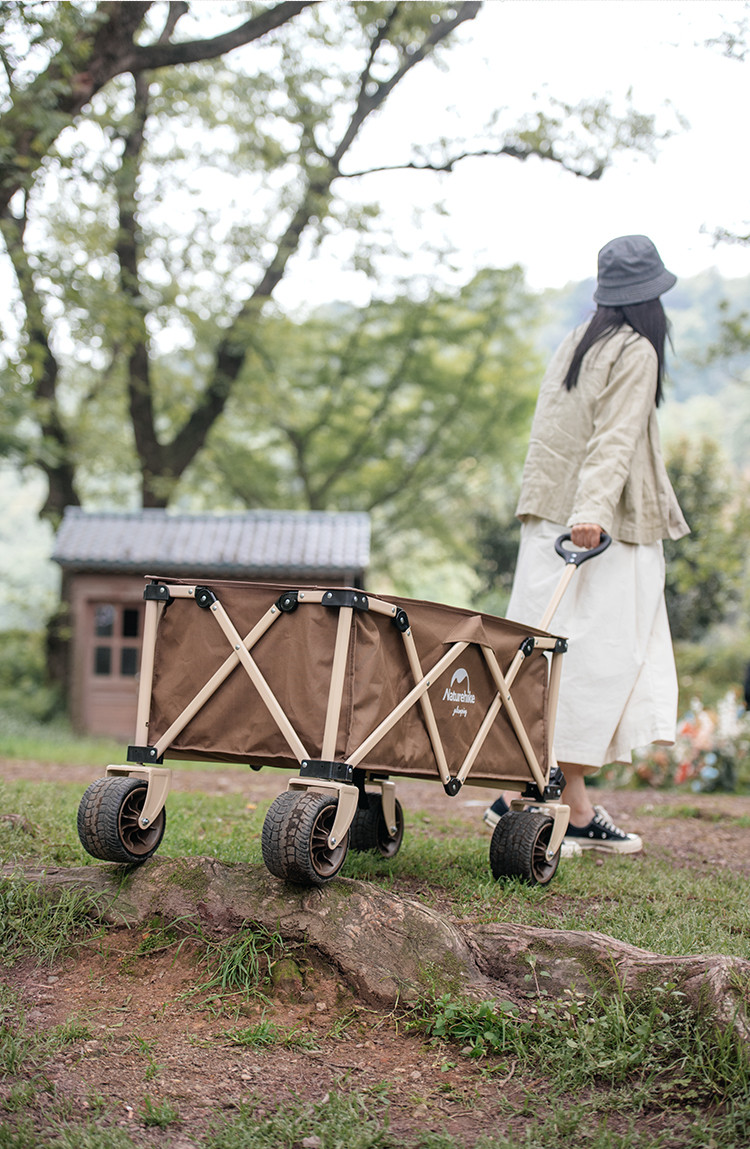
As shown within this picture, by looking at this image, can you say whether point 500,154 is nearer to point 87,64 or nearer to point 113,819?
point 87,64

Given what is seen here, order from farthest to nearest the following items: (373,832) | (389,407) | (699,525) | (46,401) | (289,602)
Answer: (389,407), (46,401), (699,525), (373,832), (289,602)

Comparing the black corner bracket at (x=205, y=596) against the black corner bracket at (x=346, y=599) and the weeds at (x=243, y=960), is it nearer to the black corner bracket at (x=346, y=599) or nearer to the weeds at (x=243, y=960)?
the black corner bracket at (x=346, y=599)

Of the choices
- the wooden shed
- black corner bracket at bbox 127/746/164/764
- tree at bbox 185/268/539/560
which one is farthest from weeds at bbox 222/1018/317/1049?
tree at bbox 185/268/539/560

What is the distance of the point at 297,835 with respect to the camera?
2355mm

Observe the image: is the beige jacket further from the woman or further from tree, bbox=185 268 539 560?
tree, bbox=185 268 539 560

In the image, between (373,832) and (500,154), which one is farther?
(500,154)

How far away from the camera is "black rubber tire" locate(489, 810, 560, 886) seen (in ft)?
10.3

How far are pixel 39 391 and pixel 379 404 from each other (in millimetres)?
7056

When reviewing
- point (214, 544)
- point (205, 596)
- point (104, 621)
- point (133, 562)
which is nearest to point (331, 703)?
point (205, 596)

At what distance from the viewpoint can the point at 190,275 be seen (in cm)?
1530

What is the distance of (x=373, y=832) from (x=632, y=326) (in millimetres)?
2287

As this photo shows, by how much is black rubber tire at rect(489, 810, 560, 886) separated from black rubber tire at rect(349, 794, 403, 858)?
0.46 m

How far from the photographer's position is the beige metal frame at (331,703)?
250cm

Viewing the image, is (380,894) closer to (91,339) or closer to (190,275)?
(91,339)
